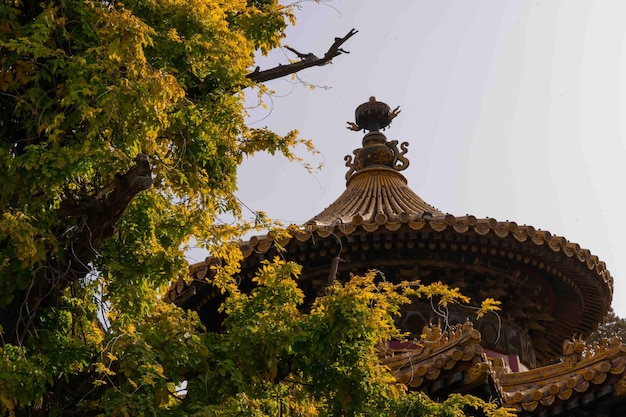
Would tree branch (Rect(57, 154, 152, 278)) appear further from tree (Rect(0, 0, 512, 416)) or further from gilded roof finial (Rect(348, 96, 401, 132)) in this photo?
gilded roof finial (Rect(348, 96, 401, 132))

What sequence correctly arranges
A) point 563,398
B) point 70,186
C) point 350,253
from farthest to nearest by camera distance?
point 350,253 < point 563,398 < point 70,186

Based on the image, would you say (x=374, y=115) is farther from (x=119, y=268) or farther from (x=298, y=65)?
(x=119, y=268)

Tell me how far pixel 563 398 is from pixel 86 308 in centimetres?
425

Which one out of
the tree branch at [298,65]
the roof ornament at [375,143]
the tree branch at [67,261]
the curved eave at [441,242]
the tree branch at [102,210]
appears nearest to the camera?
the tree branch at [102,210]

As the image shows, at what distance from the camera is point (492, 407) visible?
6078mm

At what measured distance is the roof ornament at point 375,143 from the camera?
506 inches

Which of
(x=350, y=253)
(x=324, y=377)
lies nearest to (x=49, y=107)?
(x=324, y=377)

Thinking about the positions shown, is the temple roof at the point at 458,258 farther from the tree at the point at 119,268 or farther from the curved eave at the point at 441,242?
the tree at the point at 119,268

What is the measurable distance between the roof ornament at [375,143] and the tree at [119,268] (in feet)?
22.4

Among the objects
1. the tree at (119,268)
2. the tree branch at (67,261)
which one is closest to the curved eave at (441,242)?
the tree at (119,268)

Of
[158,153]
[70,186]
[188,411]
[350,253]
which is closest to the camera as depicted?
[188,411]

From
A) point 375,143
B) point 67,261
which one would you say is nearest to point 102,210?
point 67,261

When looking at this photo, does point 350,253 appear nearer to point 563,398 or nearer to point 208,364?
point 563,398

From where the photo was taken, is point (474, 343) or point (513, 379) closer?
point (474, 343)
